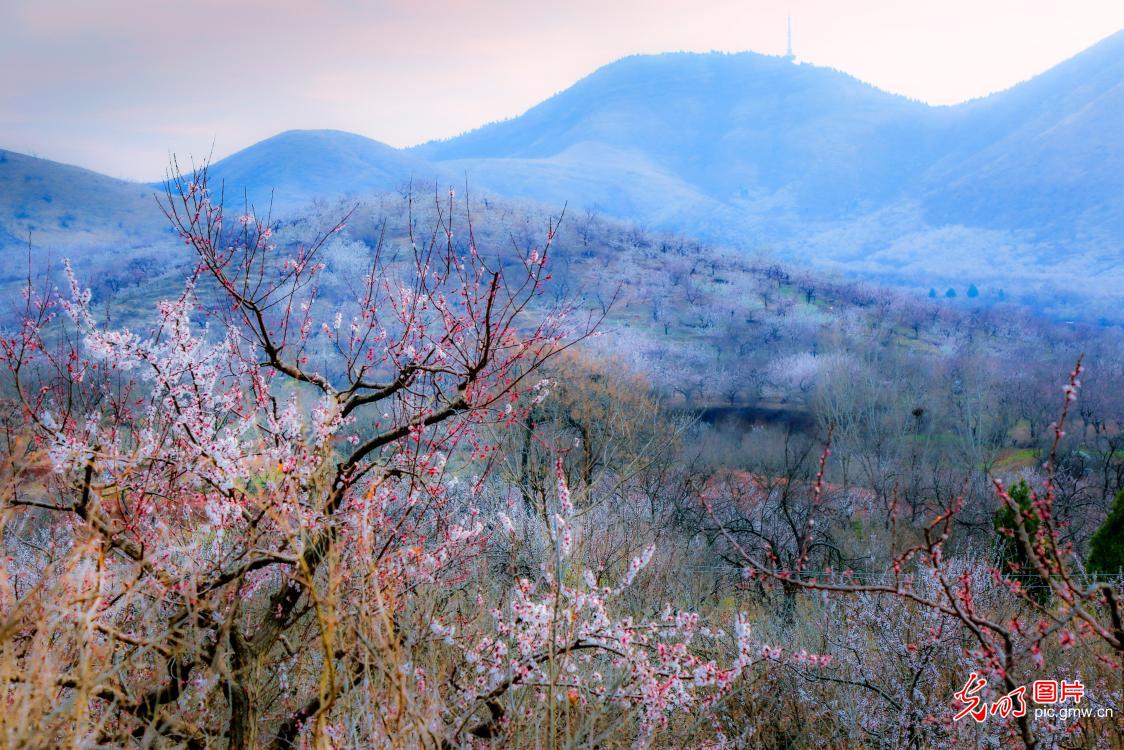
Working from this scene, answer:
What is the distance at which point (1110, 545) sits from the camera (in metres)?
12.2

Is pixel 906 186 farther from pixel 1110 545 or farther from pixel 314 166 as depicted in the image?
pixel 1110 545

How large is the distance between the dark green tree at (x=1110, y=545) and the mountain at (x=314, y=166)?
155 metres

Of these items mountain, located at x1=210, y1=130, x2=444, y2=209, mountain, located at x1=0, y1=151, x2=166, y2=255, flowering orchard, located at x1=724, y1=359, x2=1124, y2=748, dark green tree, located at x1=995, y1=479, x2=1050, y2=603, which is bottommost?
dark green tree, located at x1=995, y1=479, x2=1050, y2=603

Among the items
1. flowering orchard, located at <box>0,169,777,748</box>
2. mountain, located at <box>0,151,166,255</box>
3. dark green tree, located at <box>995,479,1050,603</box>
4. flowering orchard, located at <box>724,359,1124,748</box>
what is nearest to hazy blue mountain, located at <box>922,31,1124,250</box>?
dark green tree, located at <box>995,479,1050,603</box>

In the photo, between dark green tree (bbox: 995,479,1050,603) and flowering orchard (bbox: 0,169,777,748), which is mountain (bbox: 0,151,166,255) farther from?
flowering orchard (bbox: 0,169,777,748)

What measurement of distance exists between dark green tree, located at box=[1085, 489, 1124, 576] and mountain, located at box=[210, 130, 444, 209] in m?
155

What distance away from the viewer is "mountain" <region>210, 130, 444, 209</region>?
16375 centimetres

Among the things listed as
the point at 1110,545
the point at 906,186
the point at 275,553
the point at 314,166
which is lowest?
the point at 1110,545

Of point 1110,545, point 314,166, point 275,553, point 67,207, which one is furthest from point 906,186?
point 275,553

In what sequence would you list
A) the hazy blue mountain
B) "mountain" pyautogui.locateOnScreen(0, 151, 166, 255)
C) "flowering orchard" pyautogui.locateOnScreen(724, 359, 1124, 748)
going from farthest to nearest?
the hazy blue mountain
"mountain" pyautogui.locateOnScreen(0, 151, 166, 255)
"flowering orchard" pyautogui.locateOnScreen(724, 359, 1124, 748)

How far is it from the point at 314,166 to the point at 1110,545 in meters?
184

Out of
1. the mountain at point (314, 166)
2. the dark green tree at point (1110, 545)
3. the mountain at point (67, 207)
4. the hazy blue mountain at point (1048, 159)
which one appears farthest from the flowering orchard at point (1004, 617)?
the mountain at point (314, 166)

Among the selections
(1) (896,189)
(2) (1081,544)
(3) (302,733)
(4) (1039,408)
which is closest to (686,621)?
(3) (302,733)

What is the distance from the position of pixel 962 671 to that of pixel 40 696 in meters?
6.74
